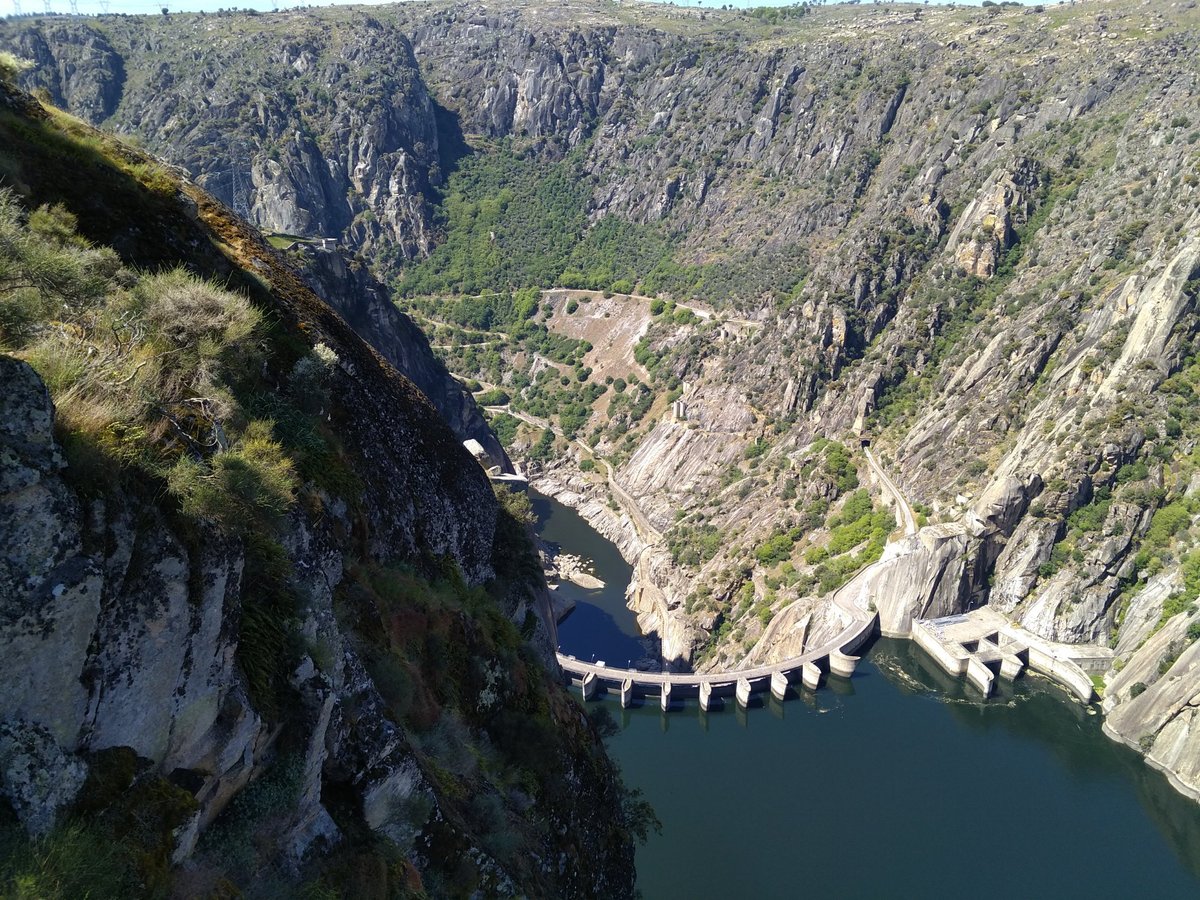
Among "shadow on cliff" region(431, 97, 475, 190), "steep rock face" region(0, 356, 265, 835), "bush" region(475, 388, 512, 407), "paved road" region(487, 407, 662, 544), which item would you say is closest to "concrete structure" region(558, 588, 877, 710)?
"paved road" region(487, 407, 662, 544)

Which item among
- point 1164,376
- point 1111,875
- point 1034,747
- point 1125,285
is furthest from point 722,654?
point 1125,285

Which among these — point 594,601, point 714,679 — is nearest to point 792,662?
point 714,679

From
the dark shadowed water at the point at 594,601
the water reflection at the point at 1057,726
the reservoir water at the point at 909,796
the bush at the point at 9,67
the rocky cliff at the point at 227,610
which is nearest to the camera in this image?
the rocky cliff at the point at 227,610

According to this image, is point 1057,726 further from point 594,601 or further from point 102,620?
point 102,620

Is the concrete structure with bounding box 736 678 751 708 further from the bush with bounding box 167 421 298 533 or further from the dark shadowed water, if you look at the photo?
the bush with bounding box 167 421 298 533

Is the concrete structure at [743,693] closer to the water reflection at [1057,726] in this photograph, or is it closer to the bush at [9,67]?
the water reflection at [1057,726]

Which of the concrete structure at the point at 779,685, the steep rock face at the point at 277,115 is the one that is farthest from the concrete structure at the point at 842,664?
the steep rock face at the point at 277,115

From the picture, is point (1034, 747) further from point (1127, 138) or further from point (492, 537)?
point (1127, 138)
